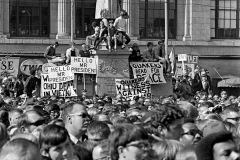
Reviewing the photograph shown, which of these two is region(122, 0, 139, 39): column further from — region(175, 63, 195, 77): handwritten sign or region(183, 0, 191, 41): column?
region(175, 63, 195, 77): handwritten sign

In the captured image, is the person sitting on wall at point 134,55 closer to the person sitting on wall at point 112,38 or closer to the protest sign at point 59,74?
the person sitting on wall at point 112,38

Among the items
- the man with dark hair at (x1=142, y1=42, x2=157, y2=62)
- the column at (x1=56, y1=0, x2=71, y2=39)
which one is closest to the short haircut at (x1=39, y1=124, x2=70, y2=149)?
the man with dark hair at (x1=142, y1=42, x2=157, y2=62)

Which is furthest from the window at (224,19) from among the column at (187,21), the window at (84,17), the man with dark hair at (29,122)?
the man with dark hair at (29,122)

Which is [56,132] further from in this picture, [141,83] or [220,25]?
[220,25]

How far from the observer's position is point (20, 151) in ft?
20.5

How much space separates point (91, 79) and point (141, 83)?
7.36 feet

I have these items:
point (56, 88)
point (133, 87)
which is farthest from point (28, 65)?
point (133, 87)

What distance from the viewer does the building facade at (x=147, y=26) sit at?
48969 millimetres

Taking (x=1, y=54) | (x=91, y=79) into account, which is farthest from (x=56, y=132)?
(x=1, y=54)

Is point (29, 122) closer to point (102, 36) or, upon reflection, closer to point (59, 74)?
point (59, 74)

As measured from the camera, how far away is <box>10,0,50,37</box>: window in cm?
4928

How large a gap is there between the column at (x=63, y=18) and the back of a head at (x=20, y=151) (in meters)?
42.9

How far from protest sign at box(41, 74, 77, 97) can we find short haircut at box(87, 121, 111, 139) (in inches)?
795

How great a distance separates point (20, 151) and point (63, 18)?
4346cm
